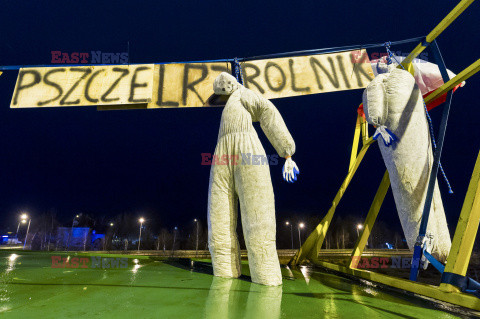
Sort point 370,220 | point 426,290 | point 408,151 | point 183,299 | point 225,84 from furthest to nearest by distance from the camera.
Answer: point 370,220, point 225,84, point 408,151, point 426,290, point 183,299

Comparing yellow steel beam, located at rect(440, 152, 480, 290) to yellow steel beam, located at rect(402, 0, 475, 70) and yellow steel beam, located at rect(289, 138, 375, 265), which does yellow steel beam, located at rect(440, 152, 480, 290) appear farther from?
yellow steel beam, located at rect(289, 138, 375, 265)

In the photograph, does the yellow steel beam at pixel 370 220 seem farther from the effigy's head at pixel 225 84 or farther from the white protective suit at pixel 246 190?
the effigy's head at pixel 225 84

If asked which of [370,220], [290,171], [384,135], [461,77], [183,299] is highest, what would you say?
[461,77]

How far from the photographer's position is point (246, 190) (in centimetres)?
316

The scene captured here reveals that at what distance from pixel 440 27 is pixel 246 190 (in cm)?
356

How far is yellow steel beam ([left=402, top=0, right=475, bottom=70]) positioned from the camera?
3.09 metres

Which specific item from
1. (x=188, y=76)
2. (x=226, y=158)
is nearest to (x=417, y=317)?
(x=226, y=158)

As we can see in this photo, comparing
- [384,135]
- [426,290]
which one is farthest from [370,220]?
[426,290]

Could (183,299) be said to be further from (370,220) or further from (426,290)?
(370,220)

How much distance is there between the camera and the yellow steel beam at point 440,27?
10.2ft

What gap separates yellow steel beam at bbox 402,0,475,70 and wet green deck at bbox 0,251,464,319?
354cm

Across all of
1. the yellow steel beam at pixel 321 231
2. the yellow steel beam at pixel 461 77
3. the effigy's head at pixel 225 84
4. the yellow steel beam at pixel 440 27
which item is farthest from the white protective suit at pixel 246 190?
the yellow steel beam at pixel 440 27

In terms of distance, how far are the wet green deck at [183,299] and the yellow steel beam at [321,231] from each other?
6.72 ft

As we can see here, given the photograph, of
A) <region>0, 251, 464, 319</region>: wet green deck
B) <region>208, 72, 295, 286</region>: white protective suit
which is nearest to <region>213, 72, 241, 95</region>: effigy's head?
<region>208, 72, 295, 286</region>: white protective suit
